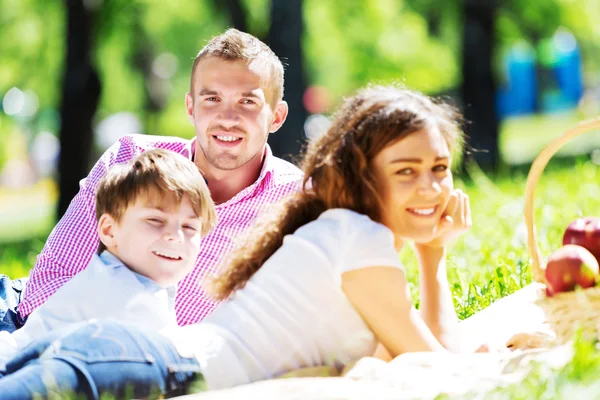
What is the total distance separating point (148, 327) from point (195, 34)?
18.4m

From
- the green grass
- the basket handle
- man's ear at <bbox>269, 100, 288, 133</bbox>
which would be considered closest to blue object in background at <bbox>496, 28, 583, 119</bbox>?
the green grass

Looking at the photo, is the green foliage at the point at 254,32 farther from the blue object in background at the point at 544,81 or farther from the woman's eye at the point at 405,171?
the woman's eye at the point at 405,171

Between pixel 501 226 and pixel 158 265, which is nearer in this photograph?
pixel 158 265

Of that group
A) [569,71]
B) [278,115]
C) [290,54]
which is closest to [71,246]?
[278,115]

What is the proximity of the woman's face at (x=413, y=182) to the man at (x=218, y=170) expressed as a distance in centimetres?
111

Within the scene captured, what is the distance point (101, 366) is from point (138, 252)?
0.60m

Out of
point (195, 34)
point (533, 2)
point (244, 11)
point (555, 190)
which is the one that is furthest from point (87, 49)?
point (195, 34)

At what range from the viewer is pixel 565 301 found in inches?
138

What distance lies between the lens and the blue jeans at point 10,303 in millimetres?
4043

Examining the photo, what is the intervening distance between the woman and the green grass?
54 cm

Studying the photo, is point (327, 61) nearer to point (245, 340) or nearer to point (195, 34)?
point (195, 34)

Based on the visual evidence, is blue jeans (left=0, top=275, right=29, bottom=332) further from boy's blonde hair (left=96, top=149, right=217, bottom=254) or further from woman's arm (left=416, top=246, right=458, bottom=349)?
woman's arm (left=416, top=246, right=458, bottom=349)

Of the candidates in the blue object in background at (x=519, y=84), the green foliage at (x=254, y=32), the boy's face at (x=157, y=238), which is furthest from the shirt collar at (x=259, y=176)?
the blue object in background at (x=519, y=84)

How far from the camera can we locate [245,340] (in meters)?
2.88
